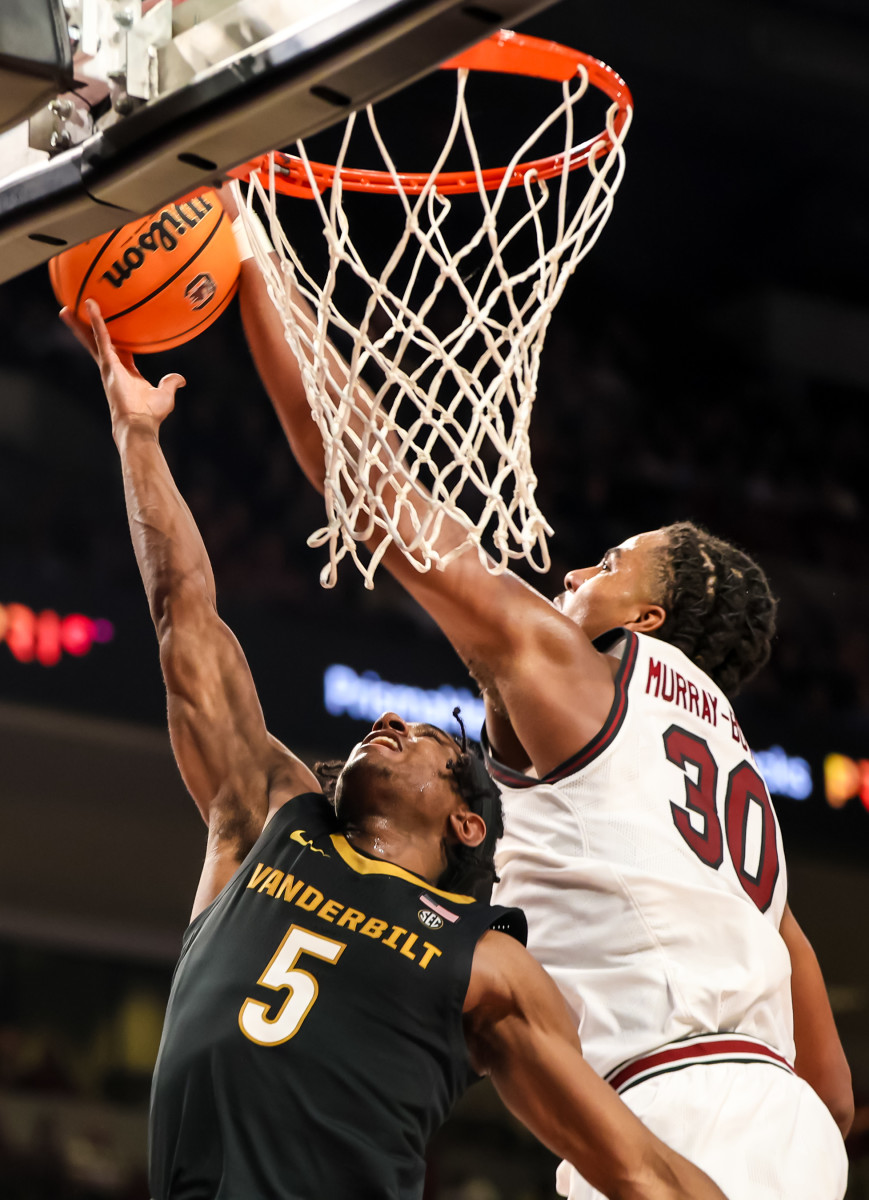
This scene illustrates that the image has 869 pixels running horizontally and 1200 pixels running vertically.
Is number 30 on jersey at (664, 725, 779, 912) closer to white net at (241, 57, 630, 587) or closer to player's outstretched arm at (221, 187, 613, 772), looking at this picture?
player's outstretched arm at (221, 187, 613, 772)

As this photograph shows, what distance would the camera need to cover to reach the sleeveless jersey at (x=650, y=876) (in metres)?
2.71

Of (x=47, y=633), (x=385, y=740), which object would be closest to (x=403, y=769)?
(x=385, y=740)

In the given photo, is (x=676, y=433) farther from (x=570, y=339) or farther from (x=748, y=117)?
(x=748, y=117)

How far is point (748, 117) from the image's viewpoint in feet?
37.9

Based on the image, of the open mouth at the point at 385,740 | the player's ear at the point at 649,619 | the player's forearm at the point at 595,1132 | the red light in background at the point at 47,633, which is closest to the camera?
the player's forearm at the point at 595,1132

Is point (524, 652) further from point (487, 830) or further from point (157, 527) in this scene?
point (157, 527)

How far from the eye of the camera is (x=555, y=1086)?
2.34 metres

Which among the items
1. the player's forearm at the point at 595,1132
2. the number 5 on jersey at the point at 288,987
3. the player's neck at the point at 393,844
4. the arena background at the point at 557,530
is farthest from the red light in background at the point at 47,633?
the player's forearm at the point at 595,1132

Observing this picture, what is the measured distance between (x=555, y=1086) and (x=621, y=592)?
123cm

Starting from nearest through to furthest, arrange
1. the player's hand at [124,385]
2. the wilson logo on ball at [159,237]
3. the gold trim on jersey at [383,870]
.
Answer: the gold trim on jersey at [383,870], the wilson logo on ball at [159,237], the player's hand at [124,385]

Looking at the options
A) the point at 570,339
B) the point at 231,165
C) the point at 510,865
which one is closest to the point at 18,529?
the point at 570,339

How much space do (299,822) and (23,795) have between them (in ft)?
18.9

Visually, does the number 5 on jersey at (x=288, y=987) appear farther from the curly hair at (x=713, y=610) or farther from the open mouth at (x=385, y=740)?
the curly hair at (x=713, y=610)

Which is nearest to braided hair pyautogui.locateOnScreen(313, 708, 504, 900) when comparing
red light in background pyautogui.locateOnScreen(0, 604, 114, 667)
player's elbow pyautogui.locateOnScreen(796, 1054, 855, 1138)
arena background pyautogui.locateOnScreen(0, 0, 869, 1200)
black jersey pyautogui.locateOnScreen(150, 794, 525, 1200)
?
black jersey pyautogui.locateOnScreen(150, 794, 525, 1200)
